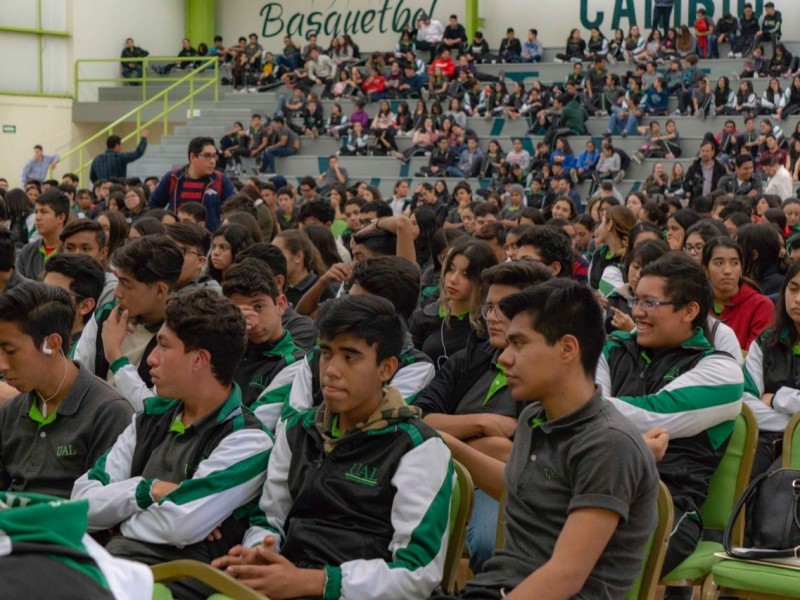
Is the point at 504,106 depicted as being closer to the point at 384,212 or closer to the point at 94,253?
the point at 384,212

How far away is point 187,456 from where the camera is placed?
3006mm

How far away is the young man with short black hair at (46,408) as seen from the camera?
3307 mm

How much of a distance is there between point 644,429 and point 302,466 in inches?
42.3

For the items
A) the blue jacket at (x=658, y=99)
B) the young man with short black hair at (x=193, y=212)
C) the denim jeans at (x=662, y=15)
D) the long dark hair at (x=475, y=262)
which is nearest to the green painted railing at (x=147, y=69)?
the denim jeans at (x=662, y=15)

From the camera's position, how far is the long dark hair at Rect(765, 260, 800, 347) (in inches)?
168

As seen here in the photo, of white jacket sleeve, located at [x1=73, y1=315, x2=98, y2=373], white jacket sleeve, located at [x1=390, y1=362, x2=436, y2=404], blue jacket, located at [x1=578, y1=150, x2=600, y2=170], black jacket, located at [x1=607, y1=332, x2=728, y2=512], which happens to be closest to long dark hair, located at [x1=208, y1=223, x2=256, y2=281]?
white jacket sleeve, located at [x1=73, y1=315, x2=98, y2=373]

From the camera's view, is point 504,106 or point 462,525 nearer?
point 462,525

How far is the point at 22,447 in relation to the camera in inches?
132

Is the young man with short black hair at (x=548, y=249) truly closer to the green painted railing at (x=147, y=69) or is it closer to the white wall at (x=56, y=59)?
the green painted railing at (x=147, y=69)

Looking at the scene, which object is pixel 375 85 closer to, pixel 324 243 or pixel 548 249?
pixel 324 243

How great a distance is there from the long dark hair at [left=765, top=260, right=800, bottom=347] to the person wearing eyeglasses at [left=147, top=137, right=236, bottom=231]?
4876mm

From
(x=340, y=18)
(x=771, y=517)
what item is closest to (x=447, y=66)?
(x=340, y=18)

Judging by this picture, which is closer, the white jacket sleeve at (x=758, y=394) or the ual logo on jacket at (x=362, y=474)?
the ual logo on jacket at (x=362, y=474)

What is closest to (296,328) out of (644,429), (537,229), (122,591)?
(537,229)
